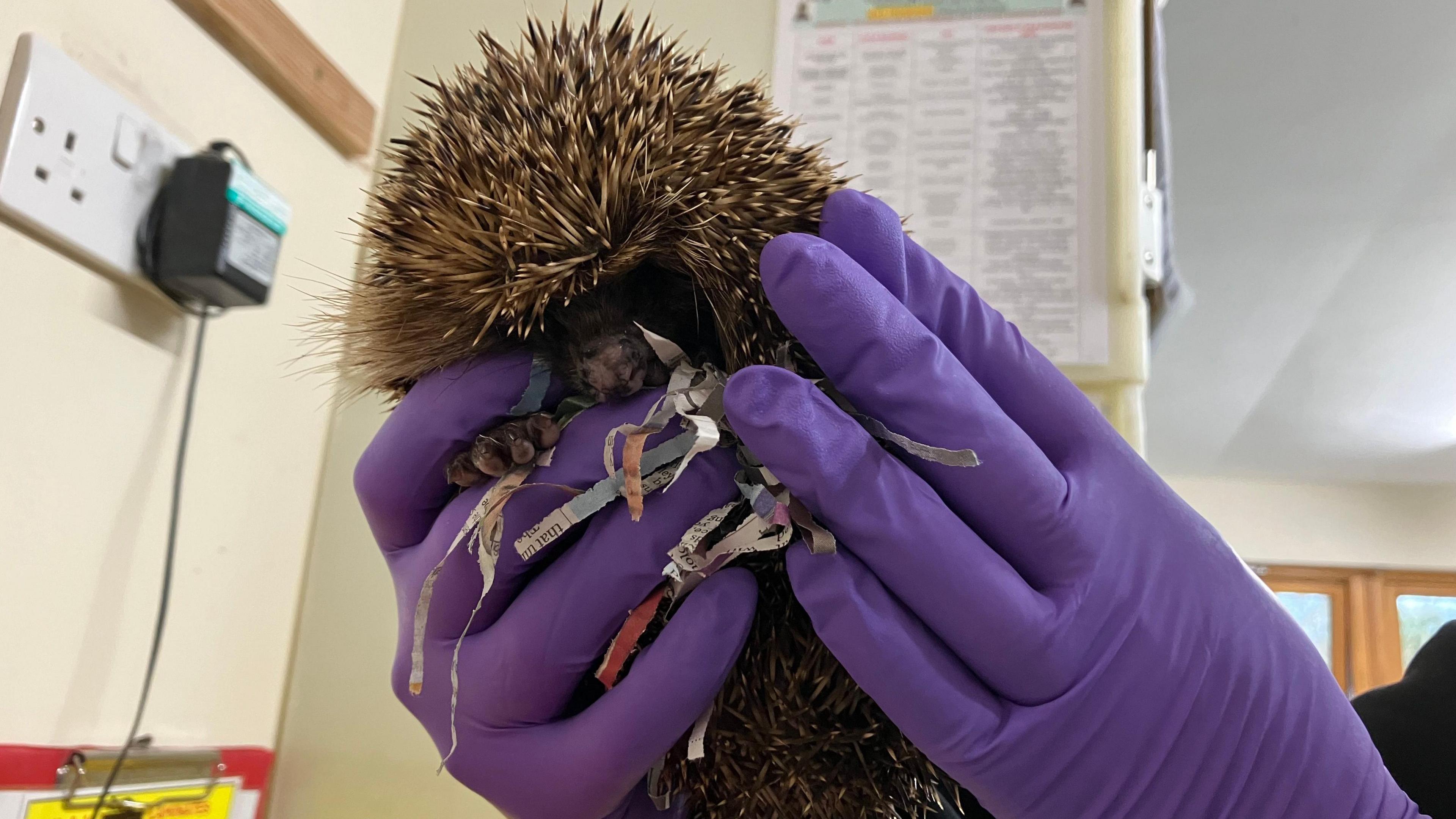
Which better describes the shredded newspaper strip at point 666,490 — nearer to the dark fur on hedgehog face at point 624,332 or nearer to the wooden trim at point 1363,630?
the dark fur on hedgehog face at point 624,332

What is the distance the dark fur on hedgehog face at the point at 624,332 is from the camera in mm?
646

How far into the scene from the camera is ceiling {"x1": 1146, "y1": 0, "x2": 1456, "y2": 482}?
236cm

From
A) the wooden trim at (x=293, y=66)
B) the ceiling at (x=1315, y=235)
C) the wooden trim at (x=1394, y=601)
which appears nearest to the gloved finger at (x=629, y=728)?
the wooden trim at (x=293, y=66)

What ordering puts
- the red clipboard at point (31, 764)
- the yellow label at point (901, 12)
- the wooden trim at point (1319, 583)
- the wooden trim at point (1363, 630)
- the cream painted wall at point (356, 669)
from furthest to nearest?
the wooden trim at point (1319, 583)
the wooden trim at point (1363, 630)
the yellow label at point (901, 12)
the cream painted wall at point (356, 669)
the red clipboard at point (31, 764)

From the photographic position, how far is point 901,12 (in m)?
1.29

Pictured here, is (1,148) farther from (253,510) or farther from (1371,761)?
(1371,761)

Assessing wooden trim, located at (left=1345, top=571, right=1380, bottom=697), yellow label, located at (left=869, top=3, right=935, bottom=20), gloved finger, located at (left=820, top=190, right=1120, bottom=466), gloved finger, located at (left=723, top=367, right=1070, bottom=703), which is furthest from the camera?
wooden trim, located at (left=1345, top=571, right=1380, bottom=697)

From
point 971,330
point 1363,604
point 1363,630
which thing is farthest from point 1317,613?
point 971,330

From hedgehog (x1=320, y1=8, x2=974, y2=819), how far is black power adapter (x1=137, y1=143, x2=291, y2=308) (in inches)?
13.0

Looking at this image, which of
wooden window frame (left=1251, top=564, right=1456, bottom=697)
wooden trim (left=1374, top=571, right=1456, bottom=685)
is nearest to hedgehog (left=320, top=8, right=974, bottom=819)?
wooden window frame (left=1251, top=564, right=1456, bottom=697)

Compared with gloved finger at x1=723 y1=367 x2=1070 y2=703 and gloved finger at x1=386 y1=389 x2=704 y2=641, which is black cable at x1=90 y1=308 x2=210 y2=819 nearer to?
gloved finger at x1=386 y1=389 x2=704 y2=641

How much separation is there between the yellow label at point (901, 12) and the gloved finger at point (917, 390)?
2.73 feet

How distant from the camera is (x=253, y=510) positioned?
1.12 meters

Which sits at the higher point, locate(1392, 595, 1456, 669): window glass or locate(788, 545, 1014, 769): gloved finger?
locate(788, 545, 1014, 769): gloved finger
